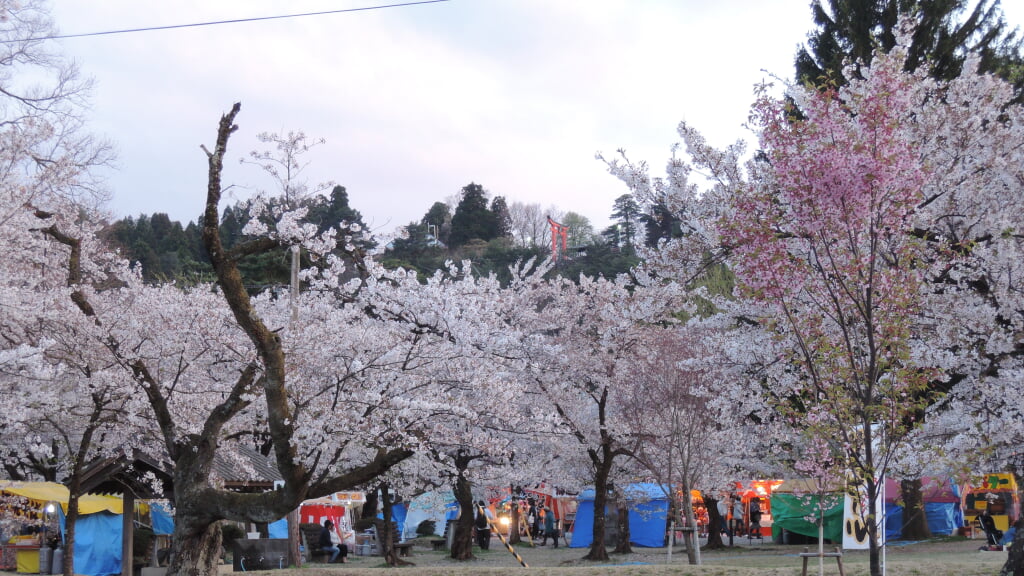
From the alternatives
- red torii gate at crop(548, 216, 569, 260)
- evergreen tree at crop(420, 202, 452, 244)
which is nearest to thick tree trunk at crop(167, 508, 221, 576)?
red torii gate at crop(548, 216, 569, 260)

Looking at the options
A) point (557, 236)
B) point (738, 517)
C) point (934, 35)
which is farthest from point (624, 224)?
point (934, 35)

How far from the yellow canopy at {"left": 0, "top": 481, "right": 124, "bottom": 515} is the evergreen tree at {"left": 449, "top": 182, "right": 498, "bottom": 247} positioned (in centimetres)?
5864

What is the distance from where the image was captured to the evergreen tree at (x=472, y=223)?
257ft

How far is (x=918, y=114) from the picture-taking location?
35.8 feet

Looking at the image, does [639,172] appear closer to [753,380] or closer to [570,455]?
[753,380]

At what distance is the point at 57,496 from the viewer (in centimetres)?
1744

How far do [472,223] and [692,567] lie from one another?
2620 inches

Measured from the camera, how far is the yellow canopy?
17.3 m

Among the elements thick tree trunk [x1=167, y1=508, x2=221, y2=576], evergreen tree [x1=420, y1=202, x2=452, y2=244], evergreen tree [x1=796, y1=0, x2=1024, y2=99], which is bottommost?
thick tree trunk [x1=167, y1=508, x2=221, y2=576]

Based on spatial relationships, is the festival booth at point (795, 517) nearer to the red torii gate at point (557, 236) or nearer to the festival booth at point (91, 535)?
the festival booth at point (91, 535)

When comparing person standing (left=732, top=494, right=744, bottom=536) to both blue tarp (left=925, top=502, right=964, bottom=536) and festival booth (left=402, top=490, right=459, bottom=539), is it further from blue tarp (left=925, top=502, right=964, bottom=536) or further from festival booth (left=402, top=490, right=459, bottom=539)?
festival booth (left=402, top=490, right=459, bottom=539)

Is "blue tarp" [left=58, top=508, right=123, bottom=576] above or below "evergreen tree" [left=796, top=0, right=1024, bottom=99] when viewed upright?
below

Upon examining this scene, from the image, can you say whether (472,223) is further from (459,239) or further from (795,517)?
(795,517)

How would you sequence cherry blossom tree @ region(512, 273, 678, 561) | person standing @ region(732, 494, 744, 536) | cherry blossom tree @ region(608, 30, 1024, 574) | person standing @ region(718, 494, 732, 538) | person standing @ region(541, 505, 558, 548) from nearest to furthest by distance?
cherry blossom tree @ region(608, 30, 1024, 574)
cherry blossom tree @ region(512, 273, 678, 561)
person standing @ region(541, 505, 558, 548)
person standing @ region(718, 494, 732, 538)
person standing @ region(732, 494, 744, 536)
